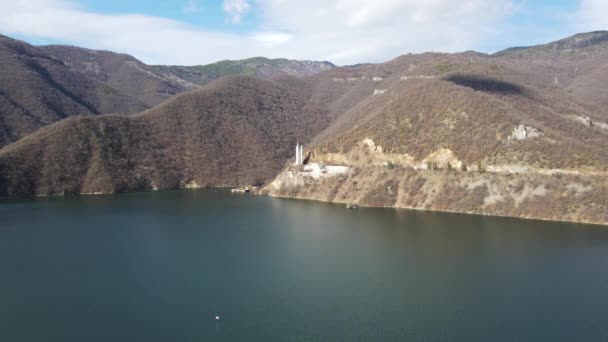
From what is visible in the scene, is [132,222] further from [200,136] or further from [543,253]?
[200,136]

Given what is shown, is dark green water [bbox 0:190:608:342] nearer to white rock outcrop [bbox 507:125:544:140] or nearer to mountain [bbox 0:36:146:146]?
white rock outcrop [bbox 507:125:544:140]

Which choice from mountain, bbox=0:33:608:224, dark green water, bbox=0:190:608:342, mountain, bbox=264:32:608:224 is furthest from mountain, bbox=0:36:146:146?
mountain, bbox=264:32:608:224

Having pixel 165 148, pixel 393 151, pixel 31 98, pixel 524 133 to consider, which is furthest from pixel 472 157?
pixel 31 98

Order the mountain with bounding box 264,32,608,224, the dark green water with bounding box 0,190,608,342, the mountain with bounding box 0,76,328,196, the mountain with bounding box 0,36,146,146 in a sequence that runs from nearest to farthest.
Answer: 1. the dark green water with bounding box 0,190,608,342
2. the mountain with bounding box 264,32,608,224
3. the mountain with bounding box 0,76,328,196
4. the mountain with bounding box 0,36,146,146

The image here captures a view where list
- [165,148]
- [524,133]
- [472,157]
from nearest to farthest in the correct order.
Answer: [524,133] < [472,157] < [165,148]

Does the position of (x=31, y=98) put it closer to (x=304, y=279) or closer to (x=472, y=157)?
(x=472, y=157)

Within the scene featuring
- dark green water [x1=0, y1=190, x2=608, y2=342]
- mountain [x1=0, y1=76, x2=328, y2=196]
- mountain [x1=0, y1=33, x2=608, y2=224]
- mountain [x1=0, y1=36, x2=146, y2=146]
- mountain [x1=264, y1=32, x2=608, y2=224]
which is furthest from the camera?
mountain [x1=0, y1=36, x2=146, y2=146]
